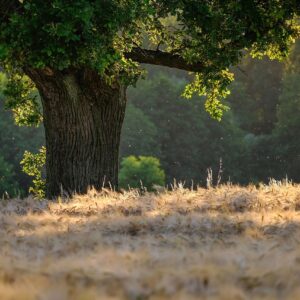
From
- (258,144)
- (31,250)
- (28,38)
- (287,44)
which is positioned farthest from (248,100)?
(31,250)

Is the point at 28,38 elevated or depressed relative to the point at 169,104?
depressed

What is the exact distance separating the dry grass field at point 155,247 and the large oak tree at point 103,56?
2.79 m

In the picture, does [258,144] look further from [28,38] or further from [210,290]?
[210,290]

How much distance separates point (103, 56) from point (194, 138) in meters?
49.8

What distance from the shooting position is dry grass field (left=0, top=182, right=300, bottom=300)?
197 inches

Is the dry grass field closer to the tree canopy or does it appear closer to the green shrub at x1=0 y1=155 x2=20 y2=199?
the tree canopy

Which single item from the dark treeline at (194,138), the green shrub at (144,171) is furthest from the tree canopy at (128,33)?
the dark treeline at (194,138)

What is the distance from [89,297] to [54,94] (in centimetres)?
1036

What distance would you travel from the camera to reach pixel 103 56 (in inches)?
504

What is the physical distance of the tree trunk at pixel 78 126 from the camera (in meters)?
14.7

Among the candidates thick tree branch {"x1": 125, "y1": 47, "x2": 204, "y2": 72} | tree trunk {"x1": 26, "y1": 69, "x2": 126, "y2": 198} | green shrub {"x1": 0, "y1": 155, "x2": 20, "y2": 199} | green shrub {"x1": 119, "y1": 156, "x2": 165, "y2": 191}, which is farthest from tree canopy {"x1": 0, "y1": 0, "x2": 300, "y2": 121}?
green shrub {"x1": 0, "y1": 155, "x2": 20, "y2": 199}

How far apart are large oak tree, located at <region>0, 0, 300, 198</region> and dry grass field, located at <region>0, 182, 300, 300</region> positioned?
2.79m

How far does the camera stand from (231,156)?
203ft

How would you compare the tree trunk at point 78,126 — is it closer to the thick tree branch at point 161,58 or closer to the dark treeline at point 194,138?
the thick tree branch at point 161,58
